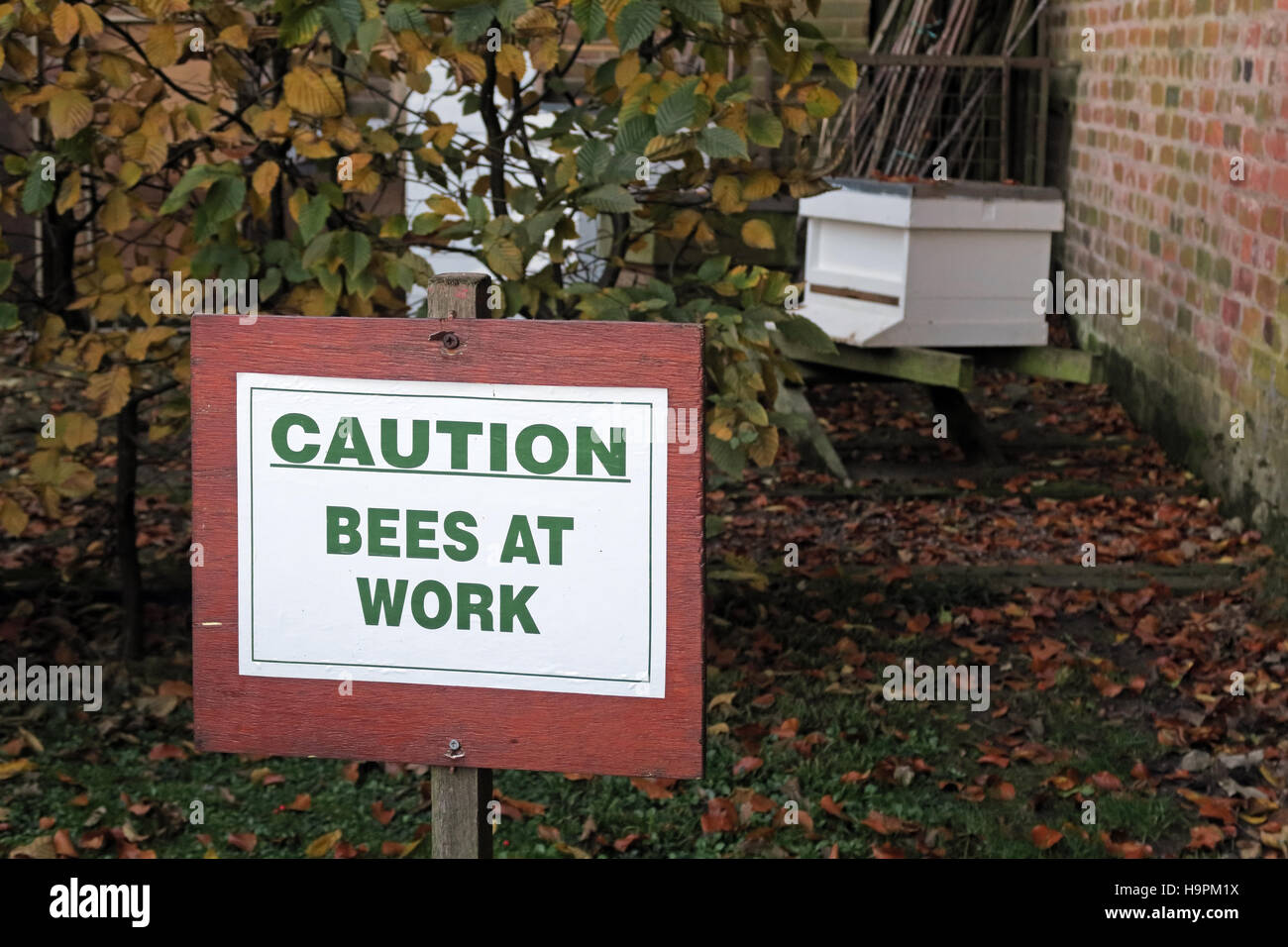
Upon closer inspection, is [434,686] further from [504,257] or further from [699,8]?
[699,8]

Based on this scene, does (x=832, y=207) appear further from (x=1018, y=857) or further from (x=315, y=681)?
(x=315, y=681)

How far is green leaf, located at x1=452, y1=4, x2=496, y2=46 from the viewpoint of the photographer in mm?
3596

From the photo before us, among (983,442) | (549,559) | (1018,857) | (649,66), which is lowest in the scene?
(1018,857)

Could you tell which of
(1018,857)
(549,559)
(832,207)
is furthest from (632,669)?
(832,207)

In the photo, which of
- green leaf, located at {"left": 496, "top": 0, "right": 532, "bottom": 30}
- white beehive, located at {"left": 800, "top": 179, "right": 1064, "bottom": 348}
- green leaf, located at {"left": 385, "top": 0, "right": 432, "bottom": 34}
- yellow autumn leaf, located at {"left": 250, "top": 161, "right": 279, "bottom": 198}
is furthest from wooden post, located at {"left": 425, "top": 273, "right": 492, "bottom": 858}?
white beehive, located at {"left": 800, "top": 179, "right": 1064, "bottom": 348}

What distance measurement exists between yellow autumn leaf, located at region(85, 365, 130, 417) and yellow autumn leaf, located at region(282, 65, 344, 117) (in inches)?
38.9

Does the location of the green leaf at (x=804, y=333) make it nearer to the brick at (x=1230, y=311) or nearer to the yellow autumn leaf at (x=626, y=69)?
the yellow autumn leaf at (x=626, y=69)

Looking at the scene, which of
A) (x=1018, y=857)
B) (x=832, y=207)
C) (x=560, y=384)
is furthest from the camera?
(x=832, y=207)

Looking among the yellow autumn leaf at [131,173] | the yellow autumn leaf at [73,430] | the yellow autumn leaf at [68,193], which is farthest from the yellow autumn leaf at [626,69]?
the yellow autumn leaf at [73,430]

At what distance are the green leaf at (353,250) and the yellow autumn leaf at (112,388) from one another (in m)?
0.79

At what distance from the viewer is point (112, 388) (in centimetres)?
438

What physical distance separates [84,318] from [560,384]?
3.45 meters

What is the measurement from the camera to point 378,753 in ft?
7.20

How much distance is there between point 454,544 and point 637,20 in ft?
6.01
